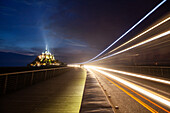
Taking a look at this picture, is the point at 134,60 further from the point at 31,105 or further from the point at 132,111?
the point at 31,105

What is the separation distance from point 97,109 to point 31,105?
9.91ft

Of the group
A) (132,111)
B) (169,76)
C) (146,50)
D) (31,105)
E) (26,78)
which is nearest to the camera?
(132,111)

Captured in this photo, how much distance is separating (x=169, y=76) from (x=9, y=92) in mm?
16964

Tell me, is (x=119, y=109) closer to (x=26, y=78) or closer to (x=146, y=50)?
(x=26, y=78)

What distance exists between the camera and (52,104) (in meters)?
4.59

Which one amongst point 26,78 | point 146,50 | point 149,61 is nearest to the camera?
point 26,78

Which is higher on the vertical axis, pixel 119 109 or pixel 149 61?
pixel 149 61

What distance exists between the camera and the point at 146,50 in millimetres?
18953

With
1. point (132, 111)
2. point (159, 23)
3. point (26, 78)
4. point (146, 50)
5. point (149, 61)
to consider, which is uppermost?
point (159, 23)

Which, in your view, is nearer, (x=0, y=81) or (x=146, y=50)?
(x=0, y=81)

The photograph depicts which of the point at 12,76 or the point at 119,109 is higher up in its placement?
the point at 12,76

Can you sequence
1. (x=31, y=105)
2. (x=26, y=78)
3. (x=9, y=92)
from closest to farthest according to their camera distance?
(x=31, y=105) → (x=9, y=92) → (x=26, y=78)

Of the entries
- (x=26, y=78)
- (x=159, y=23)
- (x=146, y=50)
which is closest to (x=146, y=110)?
(x=26, y=78)

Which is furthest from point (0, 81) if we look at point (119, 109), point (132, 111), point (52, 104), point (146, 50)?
point (146, 50)
